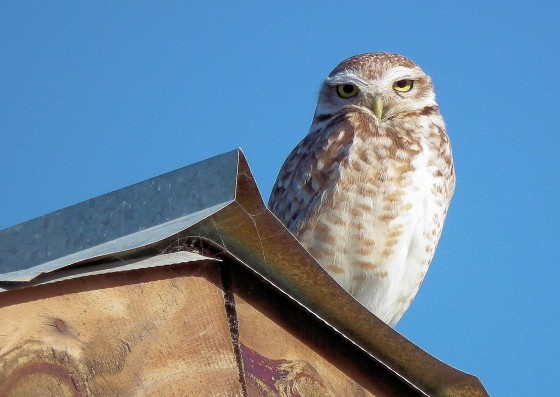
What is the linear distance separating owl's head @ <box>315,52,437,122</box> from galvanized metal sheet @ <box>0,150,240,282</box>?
11.6 feet

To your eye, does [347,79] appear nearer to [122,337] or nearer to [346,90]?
[346,90]

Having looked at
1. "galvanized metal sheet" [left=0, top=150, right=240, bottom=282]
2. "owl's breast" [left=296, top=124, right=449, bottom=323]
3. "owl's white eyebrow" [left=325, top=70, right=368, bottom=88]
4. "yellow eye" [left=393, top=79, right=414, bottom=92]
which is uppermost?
"owl's white eyebrow" [left=325, top=70, right=368, bottom=88]

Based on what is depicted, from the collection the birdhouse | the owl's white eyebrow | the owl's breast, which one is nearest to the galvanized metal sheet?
the birdhouse

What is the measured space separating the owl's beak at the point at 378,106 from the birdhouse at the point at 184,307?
3100mm

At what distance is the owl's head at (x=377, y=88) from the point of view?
717cm

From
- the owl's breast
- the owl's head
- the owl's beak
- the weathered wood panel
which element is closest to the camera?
the weathered wood panel

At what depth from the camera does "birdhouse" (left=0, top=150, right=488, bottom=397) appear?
129 inches

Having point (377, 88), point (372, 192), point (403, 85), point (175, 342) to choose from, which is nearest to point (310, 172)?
point (372, 192)

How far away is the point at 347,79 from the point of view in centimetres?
734

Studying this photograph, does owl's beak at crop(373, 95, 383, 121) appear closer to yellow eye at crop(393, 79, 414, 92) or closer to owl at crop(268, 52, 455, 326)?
owl at crop(268, 52, 455, 326)

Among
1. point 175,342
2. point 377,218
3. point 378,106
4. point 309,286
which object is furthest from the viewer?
point 378,106

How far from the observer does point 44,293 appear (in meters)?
3.24

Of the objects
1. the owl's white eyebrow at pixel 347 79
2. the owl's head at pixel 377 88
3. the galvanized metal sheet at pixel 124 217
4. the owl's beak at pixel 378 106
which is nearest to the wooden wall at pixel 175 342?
the galvanized metal sheet at pixel 124 217

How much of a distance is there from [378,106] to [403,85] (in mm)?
408
